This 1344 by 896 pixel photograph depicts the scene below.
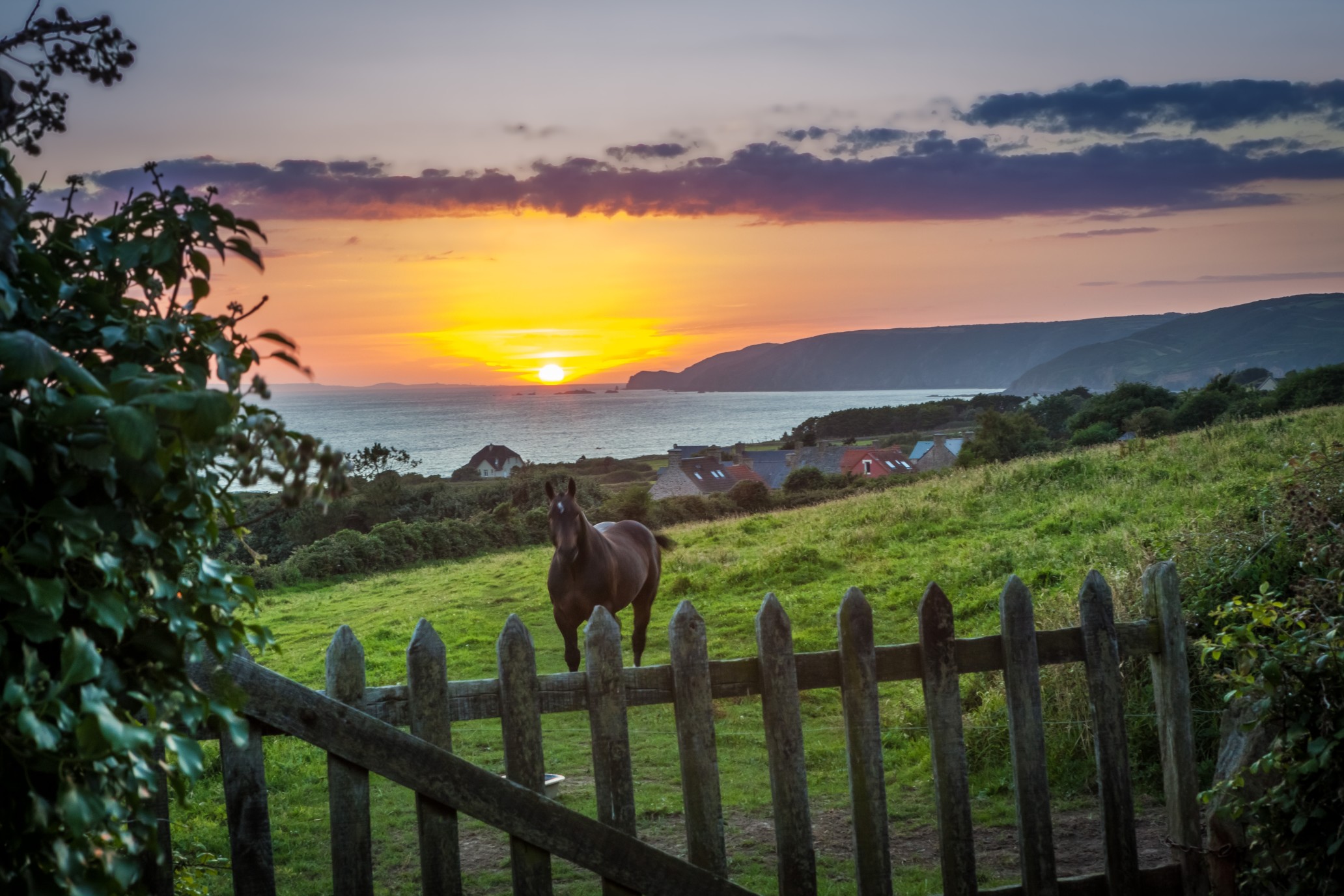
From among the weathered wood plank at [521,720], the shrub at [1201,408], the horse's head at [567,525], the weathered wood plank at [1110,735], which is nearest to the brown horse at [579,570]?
the horse's head at [567,525]

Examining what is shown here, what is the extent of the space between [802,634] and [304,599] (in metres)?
13.1

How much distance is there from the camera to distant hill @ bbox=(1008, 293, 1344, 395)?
65750 millimetres

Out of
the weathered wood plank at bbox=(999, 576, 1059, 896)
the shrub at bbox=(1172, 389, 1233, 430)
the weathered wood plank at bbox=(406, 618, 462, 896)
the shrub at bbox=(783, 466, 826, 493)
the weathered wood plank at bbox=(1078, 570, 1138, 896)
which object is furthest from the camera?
the shrub at bbox=(783, 466, 826, 493)

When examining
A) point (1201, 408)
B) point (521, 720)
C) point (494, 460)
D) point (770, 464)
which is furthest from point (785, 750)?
point (770, 464)

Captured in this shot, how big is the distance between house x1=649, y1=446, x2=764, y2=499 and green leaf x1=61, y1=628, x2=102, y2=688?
47197mm

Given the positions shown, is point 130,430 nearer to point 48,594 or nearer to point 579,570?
point 48,594

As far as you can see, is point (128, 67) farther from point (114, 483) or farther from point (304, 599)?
point (304, 599)

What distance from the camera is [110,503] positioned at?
1855mm

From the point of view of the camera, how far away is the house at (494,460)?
4878 cm

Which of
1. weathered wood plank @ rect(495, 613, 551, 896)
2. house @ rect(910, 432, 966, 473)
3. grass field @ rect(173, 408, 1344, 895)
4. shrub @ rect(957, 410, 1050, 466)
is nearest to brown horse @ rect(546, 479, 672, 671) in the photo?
grass field @ rect(173, 408, 1344, 895)

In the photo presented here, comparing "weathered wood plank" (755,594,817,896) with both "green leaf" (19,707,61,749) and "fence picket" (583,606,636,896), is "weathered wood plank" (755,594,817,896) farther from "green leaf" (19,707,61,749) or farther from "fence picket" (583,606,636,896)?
"green leaf" (19,707,61,749)

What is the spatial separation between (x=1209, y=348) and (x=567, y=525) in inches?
3838

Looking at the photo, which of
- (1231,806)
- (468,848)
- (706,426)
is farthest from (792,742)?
(706,426)

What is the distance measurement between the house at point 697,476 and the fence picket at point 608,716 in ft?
147
